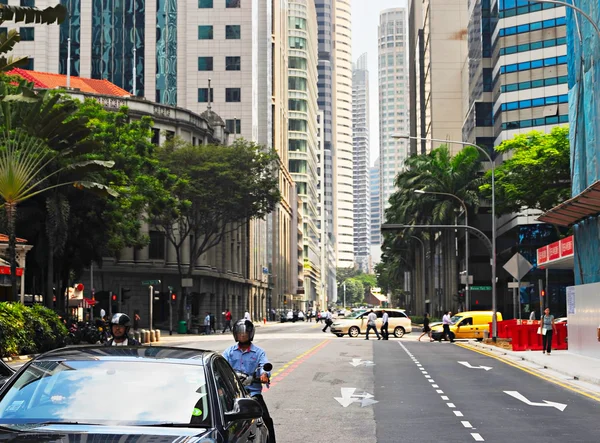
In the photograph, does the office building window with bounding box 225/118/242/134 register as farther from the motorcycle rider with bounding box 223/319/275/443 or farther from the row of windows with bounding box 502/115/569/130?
the motorcycle rider with bounding box 223/319/275/443

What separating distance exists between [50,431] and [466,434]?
8.70 metres

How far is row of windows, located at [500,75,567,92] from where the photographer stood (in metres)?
81.4

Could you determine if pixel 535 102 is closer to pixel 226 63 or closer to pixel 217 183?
pixel 217 183

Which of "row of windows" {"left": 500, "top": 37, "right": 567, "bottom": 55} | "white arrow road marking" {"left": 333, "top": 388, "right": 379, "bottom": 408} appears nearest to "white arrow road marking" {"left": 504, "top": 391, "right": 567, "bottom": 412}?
"white arrow road marking" {"left": 333, "top": 388, "right": 379, "bottom": 408}

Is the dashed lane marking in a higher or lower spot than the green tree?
lower

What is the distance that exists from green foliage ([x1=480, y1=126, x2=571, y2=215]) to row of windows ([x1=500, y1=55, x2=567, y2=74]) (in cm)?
1759

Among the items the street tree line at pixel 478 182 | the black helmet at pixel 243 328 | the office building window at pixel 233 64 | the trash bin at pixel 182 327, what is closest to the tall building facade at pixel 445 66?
the street tree line at pixel 478 182

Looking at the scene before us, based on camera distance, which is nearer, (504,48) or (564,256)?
(564,256)

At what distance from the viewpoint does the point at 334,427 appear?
14.2 meters

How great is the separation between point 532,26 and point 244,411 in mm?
81098

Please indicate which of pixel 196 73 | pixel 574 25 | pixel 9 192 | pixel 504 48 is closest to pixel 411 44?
pixel 196 73

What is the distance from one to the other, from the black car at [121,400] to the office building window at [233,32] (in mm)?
99307

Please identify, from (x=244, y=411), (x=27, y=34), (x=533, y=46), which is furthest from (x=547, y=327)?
(x=27, y=34)

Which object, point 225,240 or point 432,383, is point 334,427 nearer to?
point 432,383
